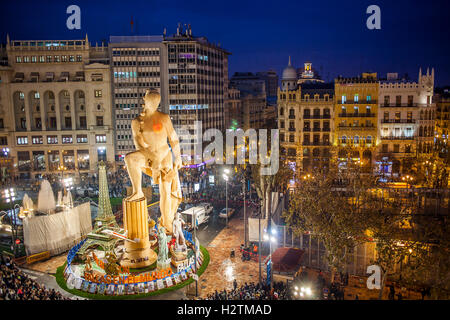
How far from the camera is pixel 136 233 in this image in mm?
27297

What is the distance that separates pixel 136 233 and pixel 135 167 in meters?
4.64

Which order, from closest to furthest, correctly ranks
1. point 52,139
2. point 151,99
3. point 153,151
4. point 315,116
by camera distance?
1. point 151,99
2. point 153,151
3. point 315,116
4. point 52,139

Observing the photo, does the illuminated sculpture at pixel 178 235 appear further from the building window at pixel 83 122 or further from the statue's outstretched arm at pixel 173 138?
the building window at pixel 83 122

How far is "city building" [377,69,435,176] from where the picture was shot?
60.1 metres

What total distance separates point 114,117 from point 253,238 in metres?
53.9

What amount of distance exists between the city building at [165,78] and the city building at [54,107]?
2.72 m

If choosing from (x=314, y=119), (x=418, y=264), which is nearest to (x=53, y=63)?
(x=314, y=119)

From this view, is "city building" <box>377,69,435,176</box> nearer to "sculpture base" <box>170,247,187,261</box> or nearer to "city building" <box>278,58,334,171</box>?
"city building" <box>278,58,334,171</box>

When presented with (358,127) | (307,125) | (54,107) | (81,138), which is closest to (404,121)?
(358,127)

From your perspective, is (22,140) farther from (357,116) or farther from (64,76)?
(357,116)

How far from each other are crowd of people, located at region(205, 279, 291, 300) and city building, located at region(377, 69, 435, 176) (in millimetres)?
41225

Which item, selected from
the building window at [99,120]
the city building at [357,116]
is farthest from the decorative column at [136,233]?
the building window at [99,120]

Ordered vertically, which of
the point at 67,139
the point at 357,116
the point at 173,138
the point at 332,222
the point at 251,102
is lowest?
the point at 332,222

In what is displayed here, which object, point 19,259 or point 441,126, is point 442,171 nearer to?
point 441,126
